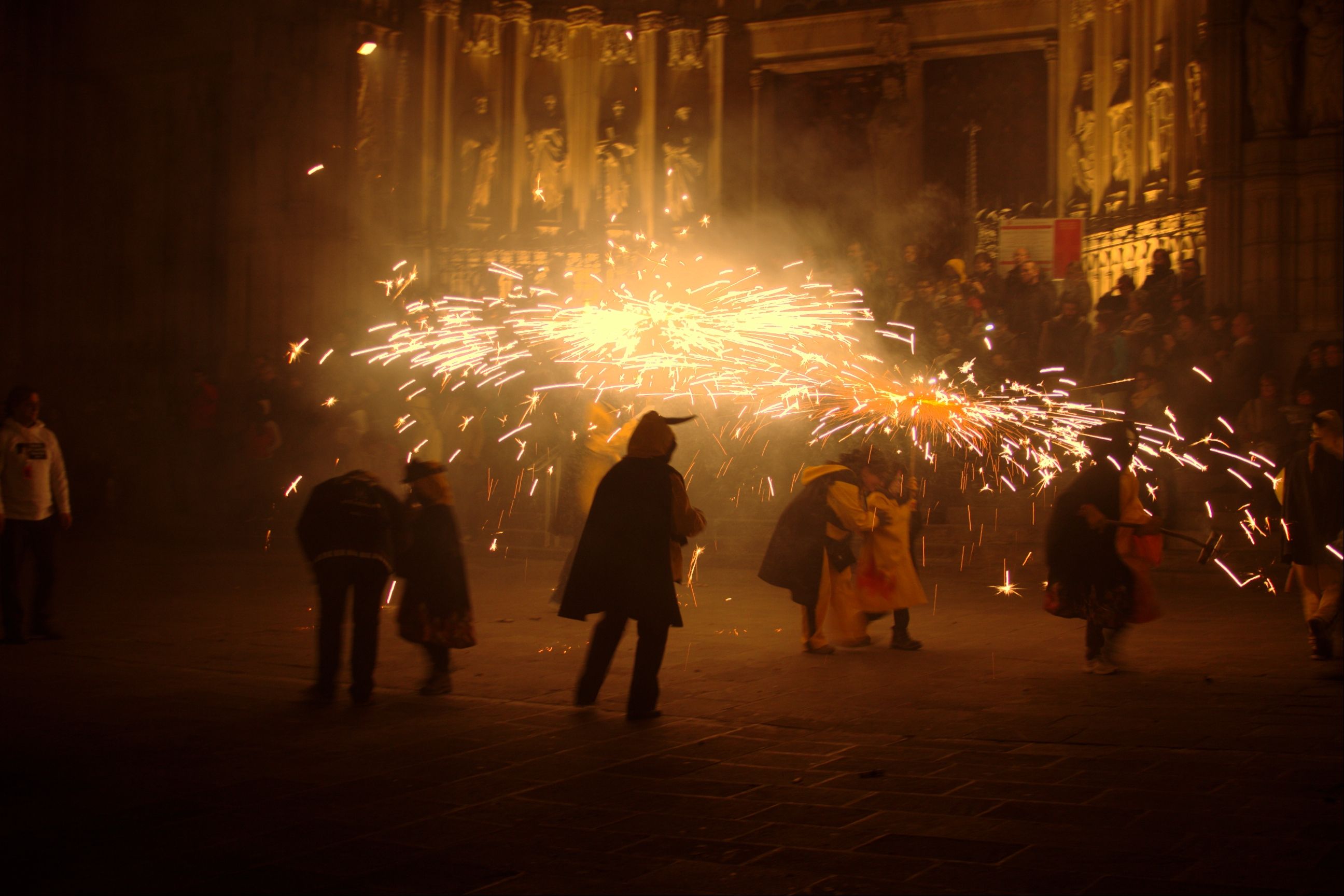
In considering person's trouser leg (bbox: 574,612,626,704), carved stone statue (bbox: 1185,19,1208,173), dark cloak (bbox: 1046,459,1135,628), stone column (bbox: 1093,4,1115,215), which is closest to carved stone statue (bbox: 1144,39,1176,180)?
carved stone statue (bbox: 1185,19,1208,173)

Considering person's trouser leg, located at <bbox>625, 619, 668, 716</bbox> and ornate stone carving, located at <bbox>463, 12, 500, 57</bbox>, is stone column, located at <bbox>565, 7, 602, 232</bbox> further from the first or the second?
person's trouser leg, located at <bbox>625, 619, 668, 716</bbox>

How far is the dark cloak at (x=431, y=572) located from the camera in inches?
287

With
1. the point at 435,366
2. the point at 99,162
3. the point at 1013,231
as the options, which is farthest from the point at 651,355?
the point at 99,162

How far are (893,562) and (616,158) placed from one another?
13.3 metres

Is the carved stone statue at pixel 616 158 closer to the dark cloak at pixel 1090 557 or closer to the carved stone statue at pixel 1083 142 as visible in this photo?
the carved stone statue at pixel 1083 142

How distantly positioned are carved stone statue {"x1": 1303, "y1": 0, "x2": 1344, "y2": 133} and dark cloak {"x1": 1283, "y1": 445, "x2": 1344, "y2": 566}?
790cm

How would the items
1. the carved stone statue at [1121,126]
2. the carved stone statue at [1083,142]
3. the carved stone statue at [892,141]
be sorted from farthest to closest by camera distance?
the carved stone statue at [892,141] → the carved stone statue at [1083,142] → the carved stone statue at [1121,126]

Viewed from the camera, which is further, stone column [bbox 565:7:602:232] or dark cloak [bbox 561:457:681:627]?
→ stone column [bbox 565:7:602:232]

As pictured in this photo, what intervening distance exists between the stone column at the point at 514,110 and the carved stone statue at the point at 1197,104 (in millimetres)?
9427

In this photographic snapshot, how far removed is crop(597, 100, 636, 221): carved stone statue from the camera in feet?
68.3

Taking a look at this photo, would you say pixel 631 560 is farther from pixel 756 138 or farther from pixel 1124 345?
pixel 756 138

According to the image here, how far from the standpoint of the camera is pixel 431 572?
732 cm

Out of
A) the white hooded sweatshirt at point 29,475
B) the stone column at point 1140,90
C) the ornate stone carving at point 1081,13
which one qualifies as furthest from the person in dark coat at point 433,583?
the ornate stone carving at point 1081,13

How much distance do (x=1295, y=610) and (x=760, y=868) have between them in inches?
277
